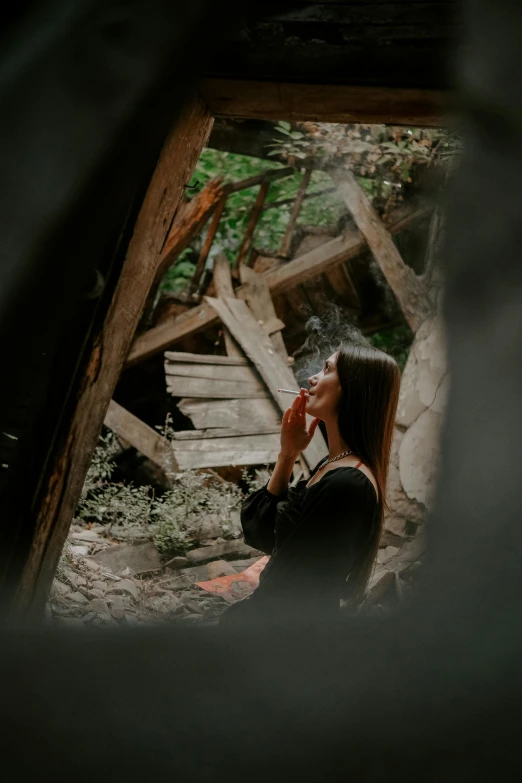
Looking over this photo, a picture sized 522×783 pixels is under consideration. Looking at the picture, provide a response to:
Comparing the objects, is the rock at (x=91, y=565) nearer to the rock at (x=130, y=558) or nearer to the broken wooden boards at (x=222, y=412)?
the rock at (x=130, y=558)

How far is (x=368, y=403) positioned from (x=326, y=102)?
941 millimetres

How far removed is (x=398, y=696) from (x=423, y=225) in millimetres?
5417

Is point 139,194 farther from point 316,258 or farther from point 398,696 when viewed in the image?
point 316,258

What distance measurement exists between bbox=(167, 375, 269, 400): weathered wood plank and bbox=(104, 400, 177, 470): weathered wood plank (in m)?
0.52

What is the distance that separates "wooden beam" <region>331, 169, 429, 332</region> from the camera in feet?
16.7

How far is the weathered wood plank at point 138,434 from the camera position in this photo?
17.1ft

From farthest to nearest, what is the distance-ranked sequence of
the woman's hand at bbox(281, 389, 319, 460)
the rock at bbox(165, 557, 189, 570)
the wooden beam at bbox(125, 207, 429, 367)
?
the wooden beam at bbox(125, 207, 429, 367) < the rock at bbox(165, 557, 189, 570) < the woman's hand at bbox(281, 389, 319, 460)

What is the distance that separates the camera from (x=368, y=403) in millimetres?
1759

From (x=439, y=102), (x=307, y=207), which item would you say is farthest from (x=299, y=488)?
(x=307, y=207)

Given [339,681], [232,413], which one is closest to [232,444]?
[232,413]

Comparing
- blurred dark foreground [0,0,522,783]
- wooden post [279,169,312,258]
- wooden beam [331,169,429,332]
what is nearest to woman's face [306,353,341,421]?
blurred dark foreground [0,0,522,783]

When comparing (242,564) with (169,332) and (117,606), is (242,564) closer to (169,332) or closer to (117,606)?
(117,606)

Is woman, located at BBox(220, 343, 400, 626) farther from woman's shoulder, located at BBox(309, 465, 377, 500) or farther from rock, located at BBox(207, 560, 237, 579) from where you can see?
rock, located at BBox(207, 560, 237, 579)

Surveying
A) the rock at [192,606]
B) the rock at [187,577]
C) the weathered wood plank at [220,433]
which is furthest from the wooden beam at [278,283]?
the rock at [192,606]
